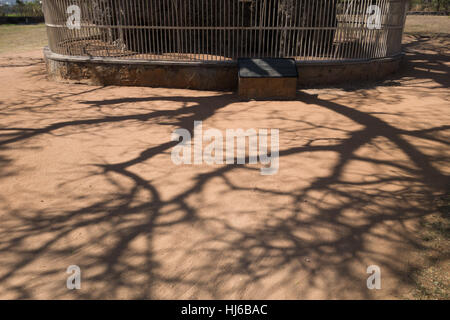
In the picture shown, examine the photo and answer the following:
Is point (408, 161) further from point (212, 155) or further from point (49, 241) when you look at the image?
point (49, 241)

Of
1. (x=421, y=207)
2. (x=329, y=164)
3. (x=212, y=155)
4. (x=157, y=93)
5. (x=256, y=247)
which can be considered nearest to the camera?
(x=256, y=247)

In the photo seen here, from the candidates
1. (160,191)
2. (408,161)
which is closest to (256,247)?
(160,191)

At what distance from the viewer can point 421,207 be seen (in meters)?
4.14

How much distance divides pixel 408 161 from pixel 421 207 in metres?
1.39

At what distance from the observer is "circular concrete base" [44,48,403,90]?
920 cm

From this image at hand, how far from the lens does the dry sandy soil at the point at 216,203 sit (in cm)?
314
